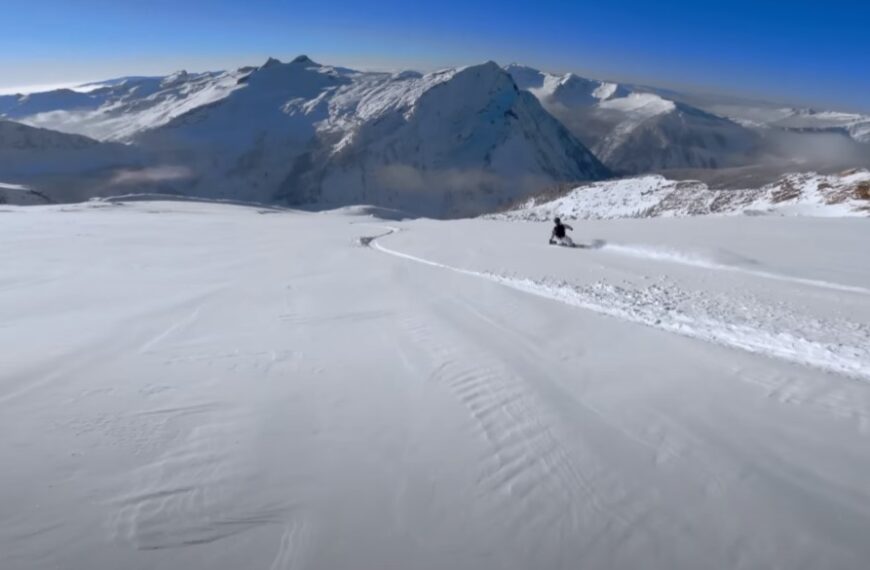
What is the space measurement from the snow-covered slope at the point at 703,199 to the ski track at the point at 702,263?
22.1m

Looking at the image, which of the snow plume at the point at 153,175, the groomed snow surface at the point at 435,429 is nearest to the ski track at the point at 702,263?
the groomed snow surface at the point at 435,429

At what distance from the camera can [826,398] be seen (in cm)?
601

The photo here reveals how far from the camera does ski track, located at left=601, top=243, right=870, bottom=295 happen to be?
11.9m

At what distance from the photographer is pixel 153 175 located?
575 ft

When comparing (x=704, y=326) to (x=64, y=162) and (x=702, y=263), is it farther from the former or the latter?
(x=64, y=162)

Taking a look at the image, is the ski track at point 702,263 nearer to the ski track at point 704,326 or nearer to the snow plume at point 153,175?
the ski track at point 704,326

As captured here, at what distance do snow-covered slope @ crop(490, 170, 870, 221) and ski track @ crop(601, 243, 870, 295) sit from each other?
72.4 ft

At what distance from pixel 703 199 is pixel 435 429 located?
203 feet

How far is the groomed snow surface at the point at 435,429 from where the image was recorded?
3.87 metres

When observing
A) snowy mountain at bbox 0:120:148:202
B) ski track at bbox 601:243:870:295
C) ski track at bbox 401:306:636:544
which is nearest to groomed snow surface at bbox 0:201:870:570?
ski track at bbox 401:306:636:544

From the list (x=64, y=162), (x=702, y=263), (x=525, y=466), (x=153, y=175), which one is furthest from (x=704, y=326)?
(x=64, y=162)

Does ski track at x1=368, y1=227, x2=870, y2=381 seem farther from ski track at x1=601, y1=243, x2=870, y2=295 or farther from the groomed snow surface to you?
ski track at x1=601, y1=243, x2=870, y2=295

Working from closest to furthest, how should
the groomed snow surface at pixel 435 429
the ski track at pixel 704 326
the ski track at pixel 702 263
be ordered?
the groomed snow surface at pixel 435 429
the ski track at pixel 704 326
the ski track at pixel 702 263

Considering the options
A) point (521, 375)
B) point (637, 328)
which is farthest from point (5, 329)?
point (637, 328)
